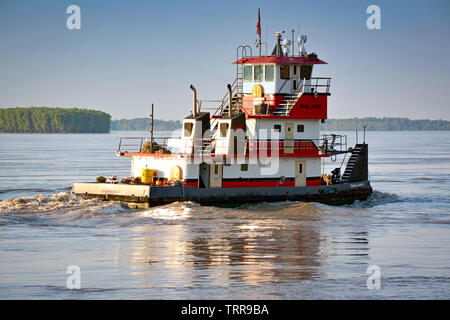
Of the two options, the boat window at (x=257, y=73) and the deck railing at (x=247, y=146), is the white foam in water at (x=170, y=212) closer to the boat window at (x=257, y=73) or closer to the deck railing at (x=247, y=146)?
the deck railing at (x=247, y=146)

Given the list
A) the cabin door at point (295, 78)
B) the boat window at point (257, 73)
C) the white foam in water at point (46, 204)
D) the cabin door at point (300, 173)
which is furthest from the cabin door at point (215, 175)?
the cabin door at point (295, 78)

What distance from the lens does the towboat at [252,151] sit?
31891 millimetres

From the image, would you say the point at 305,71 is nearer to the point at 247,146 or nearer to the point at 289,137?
the point at 289,137

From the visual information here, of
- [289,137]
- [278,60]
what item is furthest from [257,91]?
[289,137]

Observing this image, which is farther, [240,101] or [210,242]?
[240,101]

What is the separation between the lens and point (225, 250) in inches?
906

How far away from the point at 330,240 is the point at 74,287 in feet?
34.9

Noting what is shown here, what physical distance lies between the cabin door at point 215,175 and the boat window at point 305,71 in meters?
6.70

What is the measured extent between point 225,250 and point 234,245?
3.24 ft

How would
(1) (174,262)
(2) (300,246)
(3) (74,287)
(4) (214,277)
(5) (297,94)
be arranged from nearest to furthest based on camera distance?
(3) (74,287) → (4) (214,277) → (1) (174,262) → (2) (300,246) → (5) (297,94)

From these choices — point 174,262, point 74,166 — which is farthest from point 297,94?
point 74,166

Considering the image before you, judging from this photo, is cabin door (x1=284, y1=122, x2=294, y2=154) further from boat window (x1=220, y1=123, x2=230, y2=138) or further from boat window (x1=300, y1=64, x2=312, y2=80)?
boat window (x1=220, y1=123, x2=230, y2=138)
